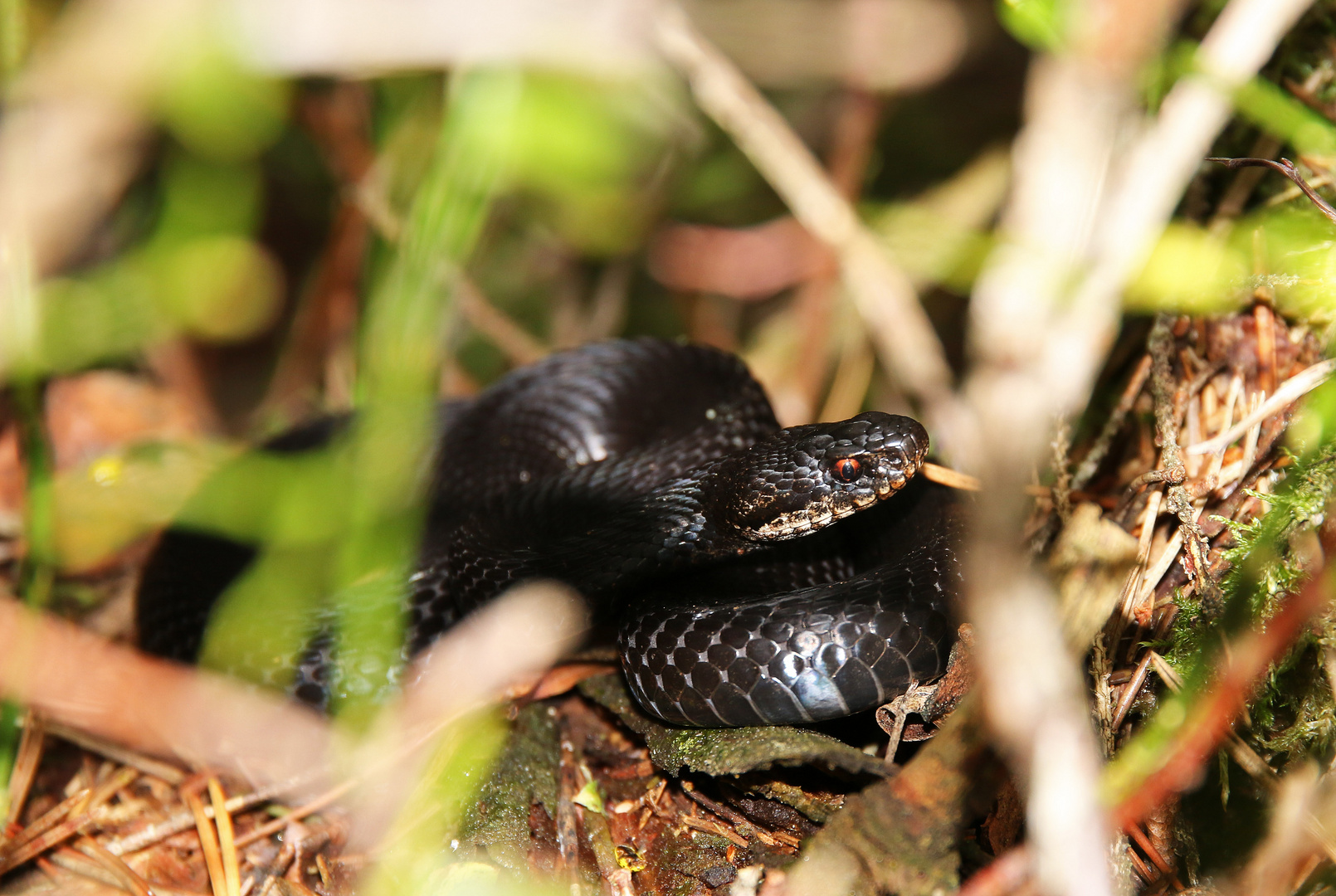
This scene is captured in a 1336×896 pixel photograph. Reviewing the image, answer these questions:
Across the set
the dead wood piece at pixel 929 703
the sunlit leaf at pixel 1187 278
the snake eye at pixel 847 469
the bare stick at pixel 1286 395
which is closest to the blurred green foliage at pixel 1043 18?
the sunlit leaf at pixel 1187 278

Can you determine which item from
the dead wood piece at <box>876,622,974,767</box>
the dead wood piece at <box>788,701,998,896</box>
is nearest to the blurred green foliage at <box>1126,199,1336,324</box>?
the dead wood piece at <box>876,622,974,767</box>

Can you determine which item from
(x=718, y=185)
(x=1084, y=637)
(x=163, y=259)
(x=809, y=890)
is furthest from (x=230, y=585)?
(x=718, y=185)

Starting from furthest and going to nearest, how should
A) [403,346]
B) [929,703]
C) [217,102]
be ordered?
[217,102]
[929,703]
[403,346]

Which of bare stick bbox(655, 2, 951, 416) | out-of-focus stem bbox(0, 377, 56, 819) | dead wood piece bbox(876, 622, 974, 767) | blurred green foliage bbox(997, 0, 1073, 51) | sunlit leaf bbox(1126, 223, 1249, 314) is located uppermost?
blurred green foliage bbox(997, 0, 1073, 51)

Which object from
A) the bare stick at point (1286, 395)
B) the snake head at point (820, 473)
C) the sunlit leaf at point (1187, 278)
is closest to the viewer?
the bare stick at point (1286, 395)

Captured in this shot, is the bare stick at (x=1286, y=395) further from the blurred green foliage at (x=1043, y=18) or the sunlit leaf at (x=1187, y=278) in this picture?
the blurred green foliage at (x=1043, y=18)

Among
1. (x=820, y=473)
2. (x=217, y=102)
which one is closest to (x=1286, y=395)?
(x=820, y=473)

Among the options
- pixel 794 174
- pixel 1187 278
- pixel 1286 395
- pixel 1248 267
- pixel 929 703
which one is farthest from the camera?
pixel 794 174

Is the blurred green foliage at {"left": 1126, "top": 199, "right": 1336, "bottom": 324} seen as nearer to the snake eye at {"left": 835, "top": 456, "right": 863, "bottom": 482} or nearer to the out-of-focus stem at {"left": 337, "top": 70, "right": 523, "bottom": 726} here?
the snake eye at {"left": 835, "top": 456, "right": 863, "bottom": 482}

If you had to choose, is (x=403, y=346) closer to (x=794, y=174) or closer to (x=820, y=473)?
(x=820, y=473)
